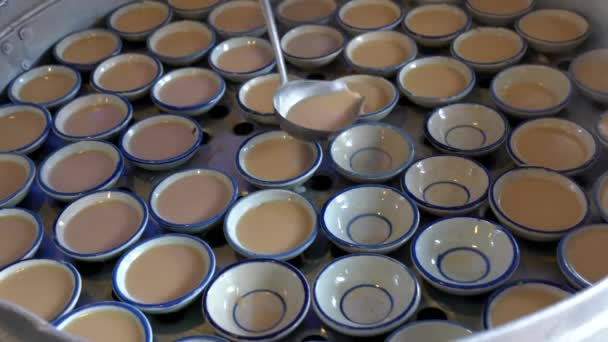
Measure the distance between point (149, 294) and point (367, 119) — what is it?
0.38m

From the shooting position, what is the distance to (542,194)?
77cm

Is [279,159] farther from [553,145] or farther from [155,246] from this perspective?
[553,145]

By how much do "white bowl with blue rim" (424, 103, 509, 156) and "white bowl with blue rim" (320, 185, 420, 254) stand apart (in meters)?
0.11

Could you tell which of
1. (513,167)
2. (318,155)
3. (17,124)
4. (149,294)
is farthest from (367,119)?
(17,124)

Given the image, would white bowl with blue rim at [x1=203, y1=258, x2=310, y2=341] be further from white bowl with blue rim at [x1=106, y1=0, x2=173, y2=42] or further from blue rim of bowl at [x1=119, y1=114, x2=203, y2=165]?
white bowl with blue rim at [x1=106, y1=0, x2=173, y2=42]

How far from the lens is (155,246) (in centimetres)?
75

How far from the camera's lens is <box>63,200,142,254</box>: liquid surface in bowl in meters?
0.76

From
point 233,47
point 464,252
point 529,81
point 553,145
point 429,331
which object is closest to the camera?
point 429,331

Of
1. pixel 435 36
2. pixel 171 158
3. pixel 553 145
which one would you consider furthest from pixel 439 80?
pixel 171 158

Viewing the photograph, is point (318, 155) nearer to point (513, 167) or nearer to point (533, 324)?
point (513, 167)

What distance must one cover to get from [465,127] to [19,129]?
2.13 feet

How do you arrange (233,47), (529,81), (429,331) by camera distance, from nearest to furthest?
(429,331) < (529,81) < (233,47)

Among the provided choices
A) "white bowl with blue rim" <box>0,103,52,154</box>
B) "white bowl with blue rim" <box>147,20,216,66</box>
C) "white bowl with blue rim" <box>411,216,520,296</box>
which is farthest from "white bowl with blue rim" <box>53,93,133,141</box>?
"white bowl with blue rim" <box>411,216,520,296</box>

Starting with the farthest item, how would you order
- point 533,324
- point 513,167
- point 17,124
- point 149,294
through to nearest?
point 17,124, point 513,167, point 149,294, point 533,324
